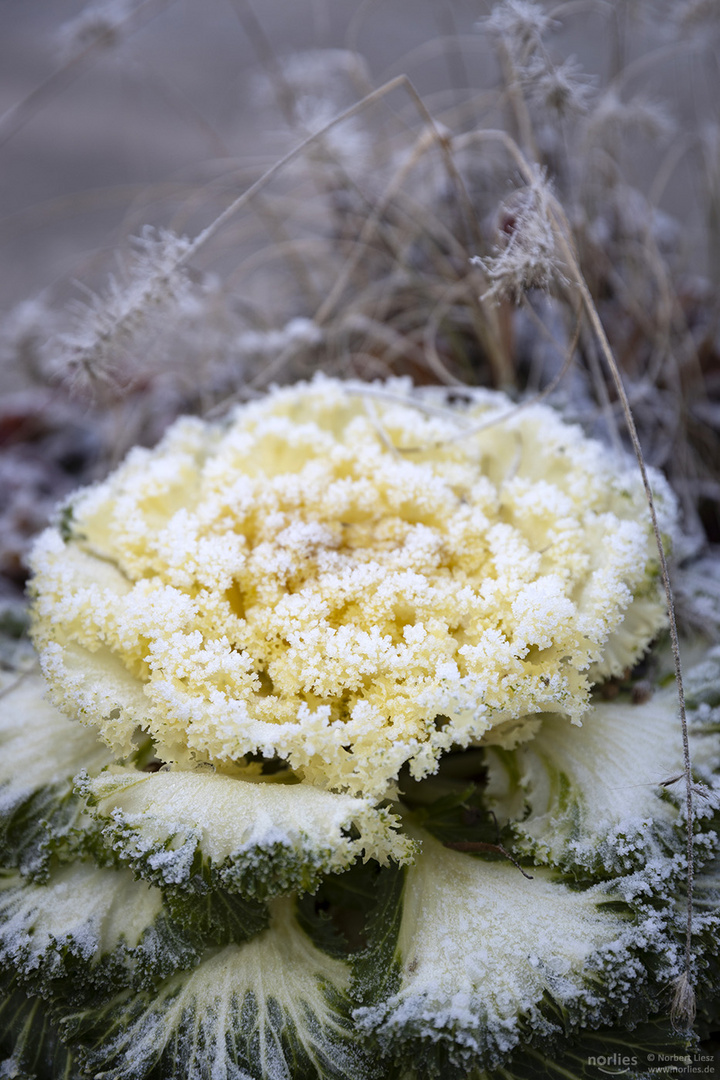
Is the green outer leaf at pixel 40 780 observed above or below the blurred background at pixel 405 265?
below

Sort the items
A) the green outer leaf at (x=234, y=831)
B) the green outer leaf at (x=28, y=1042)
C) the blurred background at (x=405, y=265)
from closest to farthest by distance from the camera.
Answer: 1. the green outer leaf at (x=234, y=831)
2. the green outer leaf at (x=28, y=1042)
3. the blurred background at (x=405, y=265)

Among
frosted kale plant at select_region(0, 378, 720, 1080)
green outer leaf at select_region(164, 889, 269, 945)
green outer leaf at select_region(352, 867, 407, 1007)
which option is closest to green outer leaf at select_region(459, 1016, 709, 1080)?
frosted kale plant at select_region(0, 378, 720, 1080)

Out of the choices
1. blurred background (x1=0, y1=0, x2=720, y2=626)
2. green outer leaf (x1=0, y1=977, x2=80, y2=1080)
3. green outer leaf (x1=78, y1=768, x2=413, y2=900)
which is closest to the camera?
green outer leaf (x1=78, y1=768, x2=413, y2=900)

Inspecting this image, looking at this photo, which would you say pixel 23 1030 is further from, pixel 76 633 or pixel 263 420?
pixel 263 420

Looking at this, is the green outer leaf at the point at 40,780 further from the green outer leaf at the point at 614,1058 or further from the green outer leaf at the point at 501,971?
the green outer leaf at the point at 614,1058

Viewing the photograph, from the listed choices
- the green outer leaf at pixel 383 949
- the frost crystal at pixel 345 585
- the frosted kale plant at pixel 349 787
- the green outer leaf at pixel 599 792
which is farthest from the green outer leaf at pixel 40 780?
the green outer leaf at pixel 599 792

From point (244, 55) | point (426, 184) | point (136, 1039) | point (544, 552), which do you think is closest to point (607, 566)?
point (544, 552)

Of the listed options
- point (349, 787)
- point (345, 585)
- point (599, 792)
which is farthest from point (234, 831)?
point (599, 792)

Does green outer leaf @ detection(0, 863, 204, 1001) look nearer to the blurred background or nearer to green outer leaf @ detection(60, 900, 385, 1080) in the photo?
green outer leaf @ detection(60, 900, 385, 1080)

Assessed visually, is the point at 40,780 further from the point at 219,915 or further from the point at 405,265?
the point at 405,265
